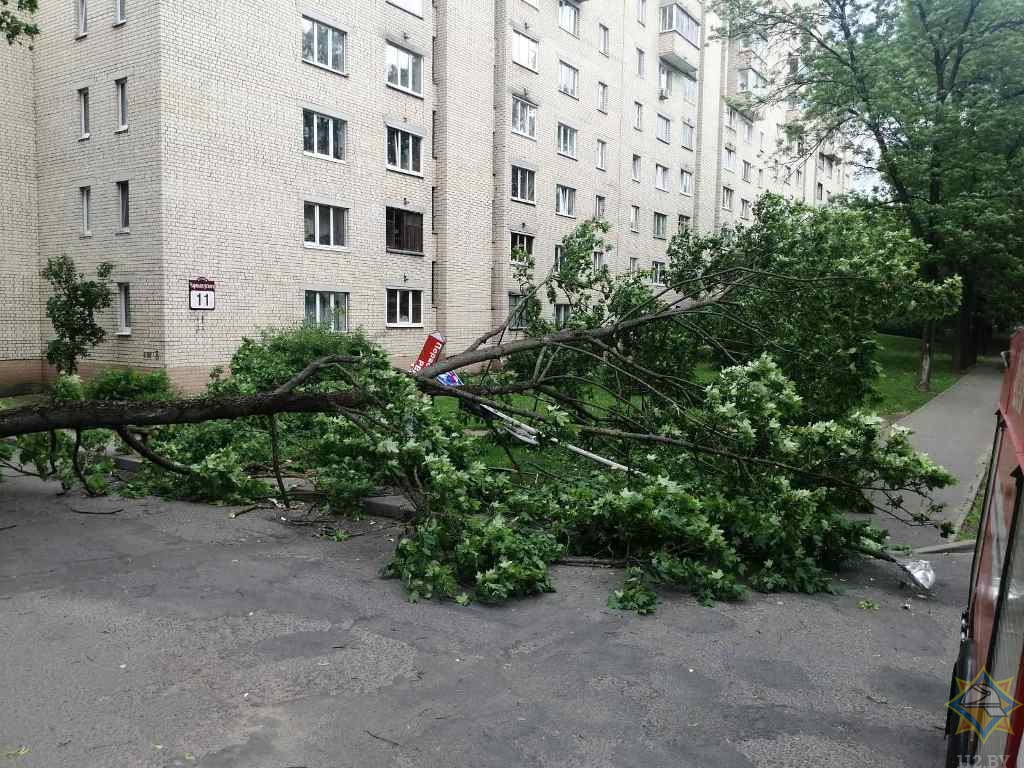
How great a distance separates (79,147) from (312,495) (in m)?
15.4

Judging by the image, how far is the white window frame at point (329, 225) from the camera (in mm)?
21047

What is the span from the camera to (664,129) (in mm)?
37969

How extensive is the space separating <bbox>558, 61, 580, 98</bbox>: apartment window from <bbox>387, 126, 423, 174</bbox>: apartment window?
8217 mm

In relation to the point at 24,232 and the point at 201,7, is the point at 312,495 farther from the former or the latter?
the point at 24,232

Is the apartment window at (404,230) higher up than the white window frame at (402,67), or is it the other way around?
the white window frame at (402,67)

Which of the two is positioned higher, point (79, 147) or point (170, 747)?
point (79, 147)

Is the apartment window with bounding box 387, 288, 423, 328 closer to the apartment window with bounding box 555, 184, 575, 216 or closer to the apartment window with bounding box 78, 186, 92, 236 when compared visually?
the apartment window with bounding box 78, 186, 92, 236

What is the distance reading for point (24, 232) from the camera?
2102 centimetres

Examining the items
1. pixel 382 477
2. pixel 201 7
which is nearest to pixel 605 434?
pixel 382 477

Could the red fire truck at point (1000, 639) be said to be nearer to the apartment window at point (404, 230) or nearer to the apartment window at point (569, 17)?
the apartment window at point (404, 230)

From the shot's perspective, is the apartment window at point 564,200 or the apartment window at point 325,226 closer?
the apartment window at point 325,226

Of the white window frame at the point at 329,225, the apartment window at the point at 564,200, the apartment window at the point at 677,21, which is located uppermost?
the apartment window at the point at 677,21

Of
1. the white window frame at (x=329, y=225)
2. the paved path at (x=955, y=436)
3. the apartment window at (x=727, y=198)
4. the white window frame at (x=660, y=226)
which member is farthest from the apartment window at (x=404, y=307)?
the apartment window at (x=727, y=198)

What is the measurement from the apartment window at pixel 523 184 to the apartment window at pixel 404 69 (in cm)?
509
